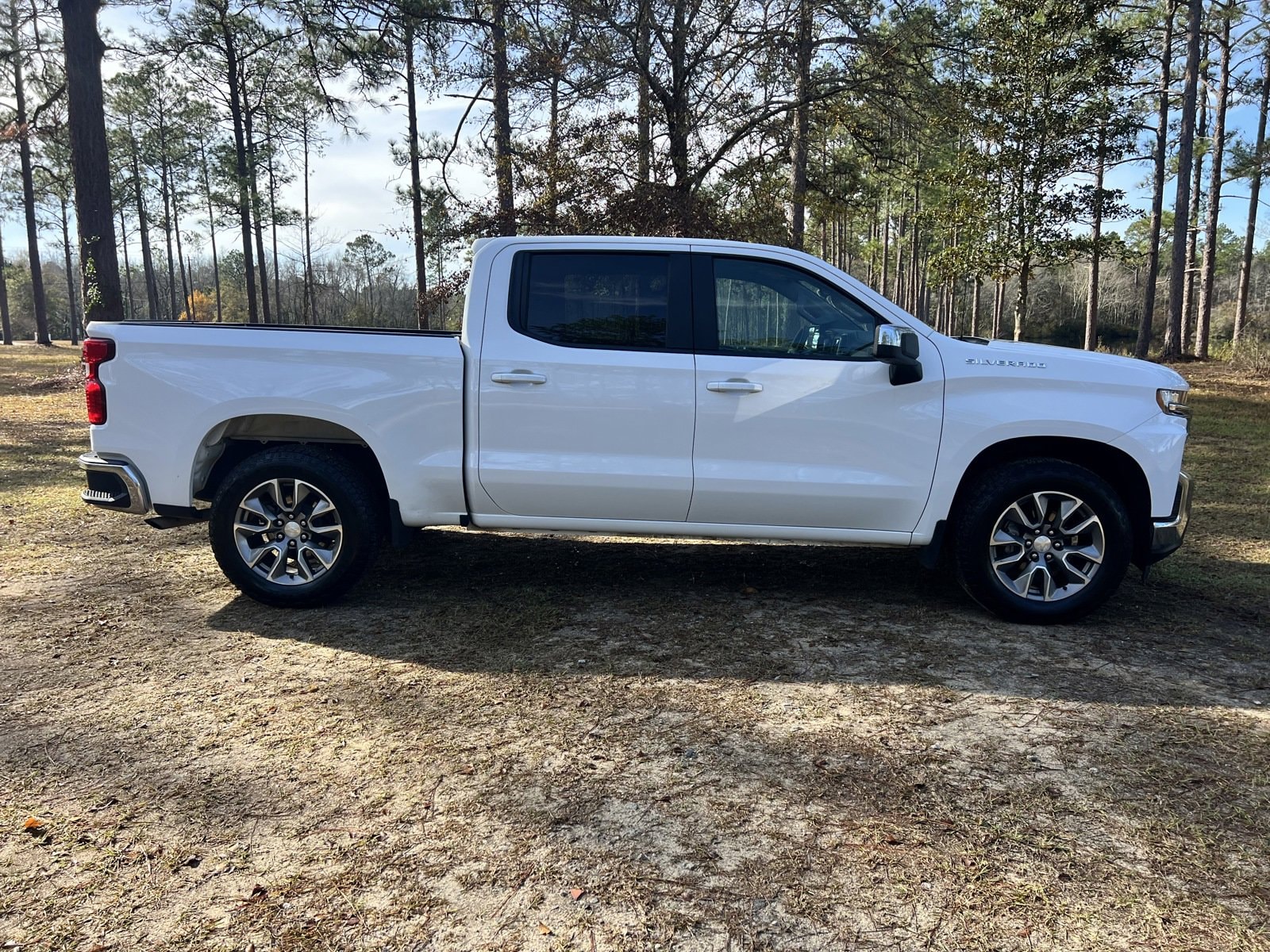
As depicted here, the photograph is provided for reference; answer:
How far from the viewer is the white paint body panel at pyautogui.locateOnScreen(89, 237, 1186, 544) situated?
4.49m

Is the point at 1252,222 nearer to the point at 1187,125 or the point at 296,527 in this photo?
the point at 1187,125

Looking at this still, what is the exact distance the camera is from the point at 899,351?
4.38 metres

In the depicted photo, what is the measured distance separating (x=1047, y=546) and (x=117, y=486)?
16.5 feet

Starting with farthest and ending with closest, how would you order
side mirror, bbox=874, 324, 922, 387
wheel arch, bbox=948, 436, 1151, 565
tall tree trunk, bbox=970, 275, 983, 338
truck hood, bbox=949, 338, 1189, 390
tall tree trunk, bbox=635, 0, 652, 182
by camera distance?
1. tall tree trunk, bbox=970, 275, 983, 338
2. tall tree trunk, bbox=635, 0, 652, 182
3. wheel arch, bbox=948, 436, 1151, 565
4. truck hood, bbox=949, 338, 1189, 390
5. side mirror, bbox=874, 324, 922, 387

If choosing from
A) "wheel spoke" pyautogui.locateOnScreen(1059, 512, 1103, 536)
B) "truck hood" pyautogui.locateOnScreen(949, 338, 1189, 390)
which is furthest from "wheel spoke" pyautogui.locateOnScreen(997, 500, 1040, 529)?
"truck hood" pyautogui.locateOnScreen(949, 338, 1189, 390)

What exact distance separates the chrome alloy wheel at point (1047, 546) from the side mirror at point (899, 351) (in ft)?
2.93

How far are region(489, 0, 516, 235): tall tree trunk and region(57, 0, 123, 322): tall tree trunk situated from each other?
6.89 meters

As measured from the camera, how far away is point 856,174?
56.6ft

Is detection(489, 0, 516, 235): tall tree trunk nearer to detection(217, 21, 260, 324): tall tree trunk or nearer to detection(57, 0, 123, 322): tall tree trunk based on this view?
detection(57, 0, 123, 322): tall tree trunk

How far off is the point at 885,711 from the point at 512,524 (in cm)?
222

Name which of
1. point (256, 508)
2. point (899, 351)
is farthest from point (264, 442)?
point (899, 351)

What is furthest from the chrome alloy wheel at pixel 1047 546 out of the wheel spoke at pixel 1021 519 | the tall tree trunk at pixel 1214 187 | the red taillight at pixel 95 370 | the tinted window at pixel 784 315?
the tall tree trunk at pixel 1214 187

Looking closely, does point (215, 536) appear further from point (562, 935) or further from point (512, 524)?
point (562, 935)

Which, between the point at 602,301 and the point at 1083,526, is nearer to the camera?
the point at 1083,526
